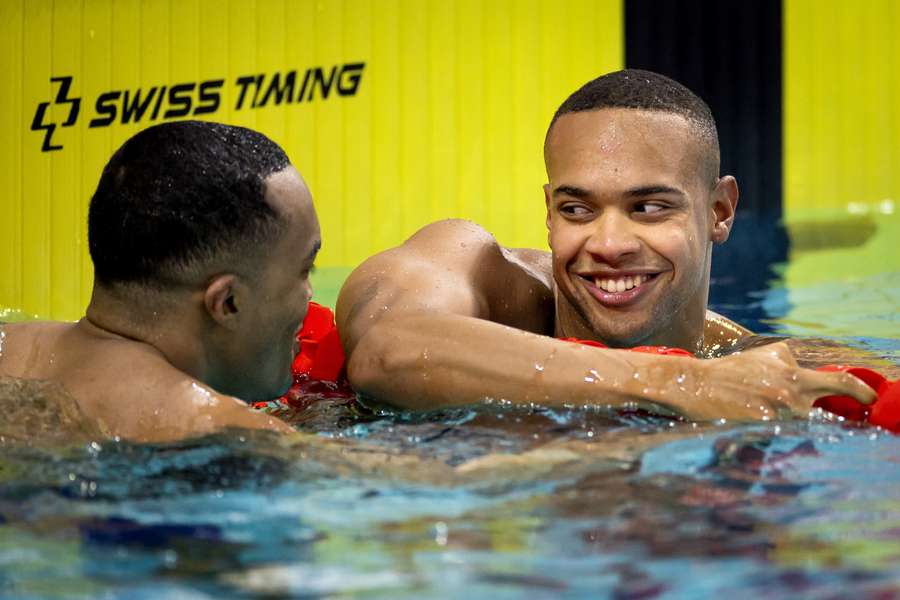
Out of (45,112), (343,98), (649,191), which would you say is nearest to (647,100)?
(649,191)

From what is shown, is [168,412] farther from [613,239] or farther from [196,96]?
[196,96]

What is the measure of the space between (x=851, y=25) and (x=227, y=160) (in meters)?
6.11

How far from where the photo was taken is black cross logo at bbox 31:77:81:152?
6.96 m

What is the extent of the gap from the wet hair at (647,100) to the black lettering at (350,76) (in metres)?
3.76

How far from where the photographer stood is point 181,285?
2.77 meters

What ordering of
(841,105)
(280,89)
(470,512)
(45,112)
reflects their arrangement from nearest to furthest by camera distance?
1. (470,512)
2. (45,112)
3. (280,89)
4. (841,105)

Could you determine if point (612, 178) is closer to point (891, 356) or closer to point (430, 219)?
point (891, 356)

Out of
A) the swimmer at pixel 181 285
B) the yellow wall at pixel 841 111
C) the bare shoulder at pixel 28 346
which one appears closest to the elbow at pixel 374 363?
the swimmer at pixel 181 285

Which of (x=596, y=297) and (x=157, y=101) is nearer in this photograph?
(x=596, y=297)

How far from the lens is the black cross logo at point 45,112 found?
274 inches

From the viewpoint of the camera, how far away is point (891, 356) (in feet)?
14.3

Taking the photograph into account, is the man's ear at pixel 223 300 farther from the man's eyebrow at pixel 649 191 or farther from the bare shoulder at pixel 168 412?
the man's eyebrow at pixel 649 191

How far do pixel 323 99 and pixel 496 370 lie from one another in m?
4.48

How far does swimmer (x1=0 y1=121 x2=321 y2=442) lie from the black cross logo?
4.26 m
